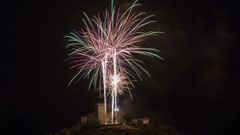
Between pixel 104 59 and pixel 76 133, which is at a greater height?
pixel 104 59

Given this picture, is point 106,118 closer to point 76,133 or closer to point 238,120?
point 76,133

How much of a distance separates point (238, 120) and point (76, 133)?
18529mm

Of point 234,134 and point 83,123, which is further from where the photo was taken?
point 234,134

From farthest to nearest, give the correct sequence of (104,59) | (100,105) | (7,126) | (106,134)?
(7,126) → (100,105) → (106,134) → (104,59)

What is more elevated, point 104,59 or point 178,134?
point 104,59

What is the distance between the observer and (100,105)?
2042 inches

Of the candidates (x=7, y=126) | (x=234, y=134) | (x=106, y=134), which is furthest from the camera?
(x=7, y=126)

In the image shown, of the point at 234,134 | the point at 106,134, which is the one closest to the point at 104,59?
the point at 106,134

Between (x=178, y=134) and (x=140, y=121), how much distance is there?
12.6 feet

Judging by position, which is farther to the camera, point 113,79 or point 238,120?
point 238,120

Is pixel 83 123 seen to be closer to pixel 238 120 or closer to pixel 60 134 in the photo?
pixel 60 134

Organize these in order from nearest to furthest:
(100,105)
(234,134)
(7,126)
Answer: (100,105), (234,134), (7,126)

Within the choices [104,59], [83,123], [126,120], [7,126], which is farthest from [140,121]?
[7,126]

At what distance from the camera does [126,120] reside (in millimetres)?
53312
